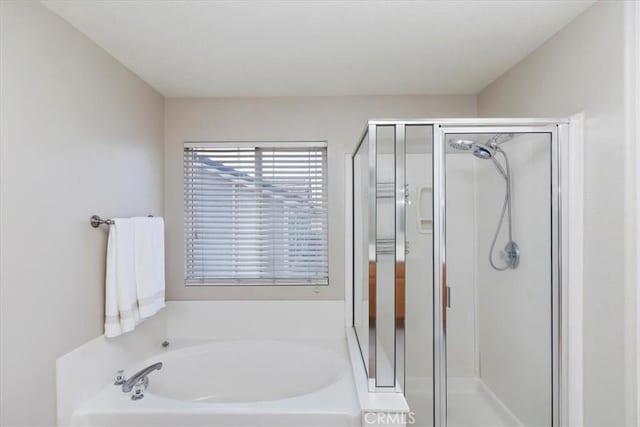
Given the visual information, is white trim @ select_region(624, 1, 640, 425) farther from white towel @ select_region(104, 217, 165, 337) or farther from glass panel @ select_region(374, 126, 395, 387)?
white towel @ select_region(104, 217, 165, 337)

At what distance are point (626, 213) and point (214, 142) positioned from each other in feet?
8.19

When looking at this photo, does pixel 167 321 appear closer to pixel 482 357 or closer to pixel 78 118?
pixel 78 118

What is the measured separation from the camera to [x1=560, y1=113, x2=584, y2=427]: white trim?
164cm

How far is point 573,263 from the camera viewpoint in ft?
5.45

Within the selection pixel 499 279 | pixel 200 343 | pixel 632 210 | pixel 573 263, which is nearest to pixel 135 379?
pixel 200 343

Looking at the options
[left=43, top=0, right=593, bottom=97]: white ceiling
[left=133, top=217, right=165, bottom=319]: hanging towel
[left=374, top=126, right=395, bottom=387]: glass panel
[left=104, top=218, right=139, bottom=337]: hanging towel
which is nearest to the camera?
[left=43, top=0, right=593, bottom=97]: white ceiling

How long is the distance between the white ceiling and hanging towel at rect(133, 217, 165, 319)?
990 mm

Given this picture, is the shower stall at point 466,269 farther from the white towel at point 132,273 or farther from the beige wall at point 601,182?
the white towel at point 132,273

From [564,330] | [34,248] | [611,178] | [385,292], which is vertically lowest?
[564,330]

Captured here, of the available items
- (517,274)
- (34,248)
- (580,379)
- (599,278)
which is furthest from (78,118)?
(580,379)

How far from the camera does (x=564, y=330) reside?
170 cm

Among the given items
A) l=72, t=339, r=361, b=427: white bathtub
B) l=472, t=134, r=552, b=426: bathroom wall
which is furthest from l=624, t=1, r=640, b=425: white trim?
l=72, t=339, r=361, b=427: white bathtub

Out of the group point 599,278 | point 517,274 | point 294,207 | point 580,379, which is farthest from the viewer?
point 294,207

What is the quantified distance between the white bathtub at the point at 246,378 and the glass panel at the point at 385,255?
0.93 ft
